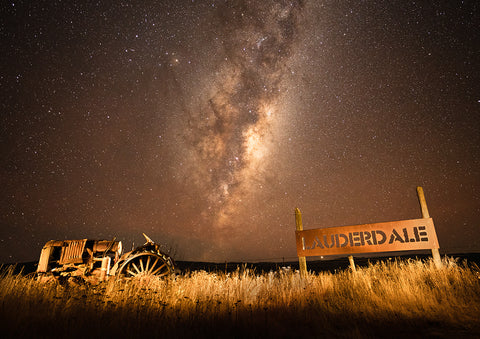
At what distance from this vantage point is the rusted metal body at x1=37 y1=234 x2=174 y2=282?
8500 millimetres

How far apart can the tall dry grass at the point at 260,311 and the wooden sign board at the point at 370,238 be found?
39.0 inches

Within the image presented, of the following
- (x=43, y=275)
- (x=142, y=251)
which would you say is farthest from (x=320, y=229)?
(x=43, y=275)

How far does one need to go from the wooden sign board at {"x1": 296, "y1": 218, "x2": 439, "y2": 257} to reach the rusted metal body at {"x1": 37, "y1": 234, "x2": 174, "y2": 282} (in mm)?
5226

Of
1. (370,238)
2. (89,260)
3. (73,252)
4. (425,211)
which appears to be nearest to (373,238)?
(370,238)

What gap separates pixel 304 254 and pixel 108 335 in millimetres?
7168

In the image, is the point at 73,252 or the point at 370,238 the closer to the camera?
the point at 370,238

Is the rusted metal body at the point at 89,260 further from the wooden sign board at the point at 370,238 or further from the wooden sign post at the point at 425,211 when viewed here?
the wooden sign post at the point at 425,211

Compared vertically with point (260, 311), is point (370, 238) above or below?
above

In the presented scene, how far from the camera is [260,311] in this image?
186 inches

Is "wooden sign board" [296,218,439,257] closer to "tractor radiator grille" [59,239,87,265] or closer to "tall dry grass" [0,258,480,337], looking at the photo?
"tall dry grass" [0,258,480,337]

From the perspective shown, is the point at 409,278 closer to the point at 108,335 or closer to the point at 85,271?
the point at 108,335

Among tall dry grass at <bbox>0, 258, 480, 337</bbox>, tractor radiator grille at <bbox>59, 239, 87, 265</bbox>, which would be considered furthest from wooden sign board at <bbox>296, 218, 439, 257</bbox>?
tractor radiator grille at <bbox>59, 239, 87, 265</bbox>

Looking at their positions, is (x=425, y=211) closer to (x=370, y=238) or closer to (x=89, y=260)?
(x=370, y=238)

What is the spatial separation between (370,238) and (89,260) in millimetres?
10210
